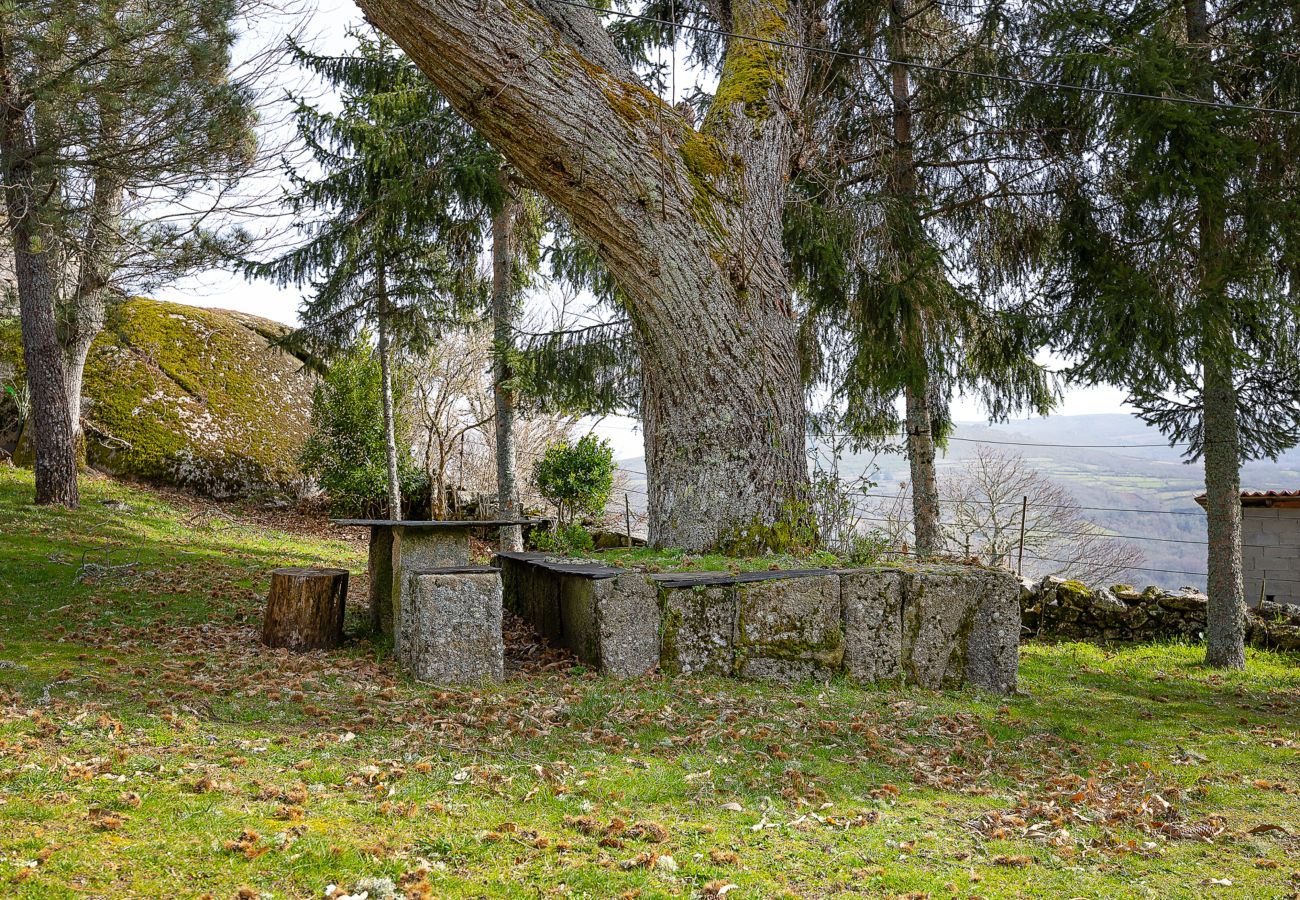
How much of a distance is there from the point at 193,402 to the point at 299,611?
1000 centimetres

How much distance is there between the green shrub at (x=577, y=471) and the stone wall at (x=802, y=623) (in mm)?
7176

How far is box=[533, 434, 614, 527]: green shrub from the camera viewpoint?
1256 centimetres

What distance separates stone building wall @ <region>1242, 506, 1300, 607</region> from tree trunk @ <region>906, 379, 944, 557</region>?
14.9 feet

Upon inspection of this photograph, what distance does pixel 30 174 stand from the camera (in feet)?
24.7

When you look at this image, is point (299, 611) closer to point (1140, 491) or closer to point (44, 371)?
point (44, 371)

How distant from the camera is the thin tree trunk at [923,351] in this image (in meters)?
8.89

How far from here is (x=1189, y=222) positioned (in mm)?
7312

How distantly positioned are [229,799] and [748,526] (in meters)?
3.81

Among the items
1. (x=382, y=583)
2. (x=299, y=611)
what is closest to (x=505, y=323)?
(x=382, y=583)

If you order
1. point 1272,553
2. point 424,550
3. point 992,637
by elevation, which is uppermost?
point 424,550

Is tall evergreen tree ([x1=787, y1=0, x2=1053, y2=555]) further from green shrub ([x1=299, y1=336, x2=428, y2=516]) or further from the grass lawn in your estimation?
green shrub ([x1=299, y1=336, x2=428, y2=516])

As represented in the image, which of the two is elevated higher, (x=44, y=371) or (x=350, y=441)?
(x=44, y=371)

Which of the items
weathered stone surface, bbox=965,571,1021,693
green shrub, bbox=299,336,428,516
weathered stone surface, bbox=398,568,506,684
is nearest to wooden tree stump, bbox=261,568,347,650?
weathered stone surface, bbox=398,568,506,684

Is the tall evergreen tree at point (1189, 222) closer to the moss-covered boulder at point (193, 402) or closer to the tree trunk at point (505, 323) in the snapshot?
the tree trunk at point (505, 323)
